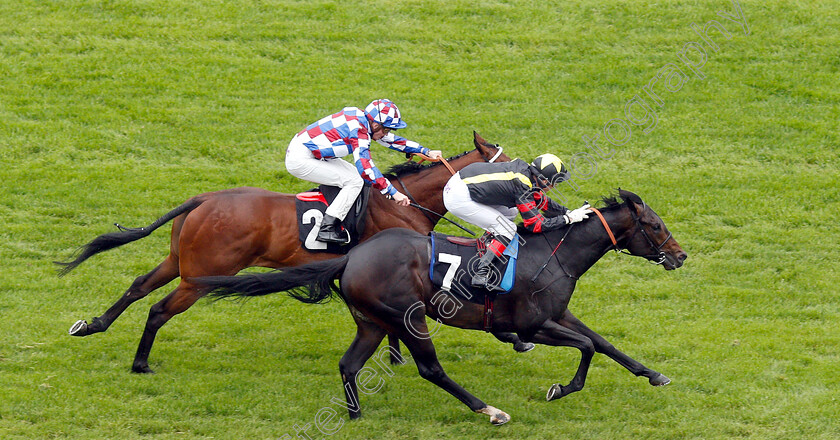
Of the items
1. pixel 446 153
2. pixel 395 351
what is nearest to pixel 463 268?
pixel 395 351

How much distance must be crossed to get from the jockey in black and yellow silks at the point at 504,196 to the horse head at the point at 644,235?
1.03 feet

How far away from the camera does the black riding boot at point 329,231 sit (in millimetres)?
7184

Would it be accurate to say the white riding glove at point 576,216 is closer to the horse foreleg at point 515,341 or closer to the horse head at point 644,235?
the horse head at point 644,235

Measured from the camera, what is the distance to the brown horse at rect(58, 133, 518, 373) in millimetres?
7184

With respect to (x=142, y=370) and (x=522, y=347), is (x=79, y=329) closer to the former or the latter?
(x=142, y=370)

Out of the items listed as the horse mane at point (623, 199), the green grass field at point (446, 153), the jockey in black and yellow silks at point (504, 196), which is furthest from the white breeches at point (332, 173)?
the horse mane at point (623, 199)

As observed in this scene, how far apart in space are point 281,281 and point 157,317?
1.49 metres

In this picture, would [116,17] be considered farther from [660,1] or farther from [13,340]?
[660,1]

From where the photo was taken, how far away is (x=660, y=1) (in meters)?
14.0

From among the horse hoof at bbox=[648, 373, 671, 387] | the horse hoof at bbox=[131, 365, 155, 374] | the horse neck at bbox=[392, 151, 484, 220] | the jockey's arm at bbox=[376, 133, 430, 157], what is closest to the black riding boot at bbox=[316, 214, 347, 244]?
the horse neck at bbox=[392, 151, 484, 220]

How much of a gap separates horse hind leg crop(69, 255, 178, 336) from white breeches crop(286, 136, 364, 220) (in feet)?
4.42

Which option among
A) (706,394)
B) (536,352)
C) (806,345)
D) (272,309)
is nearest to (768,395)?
(706,394)

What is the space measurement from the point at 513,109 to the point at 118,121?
5.25 meters

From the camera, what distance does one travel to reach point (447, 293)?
6418mm
